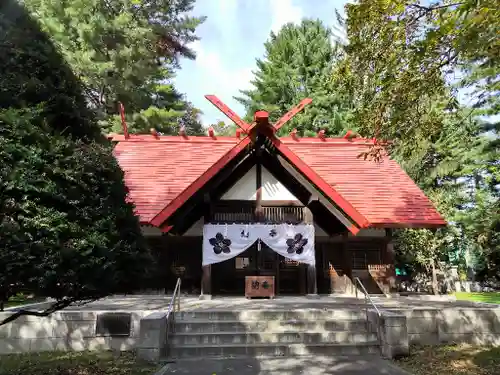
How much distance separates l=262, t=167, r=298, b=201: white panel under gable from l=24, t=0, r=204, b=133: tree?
41.9 feet

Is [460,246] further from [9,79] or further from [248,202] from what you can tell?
[9,79]

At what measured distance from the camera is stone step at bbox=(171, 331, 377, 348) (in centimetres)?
715

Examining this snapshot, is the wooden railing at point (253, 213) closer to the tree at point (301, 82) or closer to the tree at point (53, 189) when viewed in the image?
the tree at point (53, 189)

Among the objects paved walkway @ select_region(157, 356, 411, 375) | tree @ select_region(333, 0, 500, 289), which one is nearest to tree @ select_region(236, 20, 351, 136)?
tree @ select_region(333, 0, 500, 289)

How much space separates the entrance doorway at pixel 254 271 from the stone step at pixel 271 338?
496 centimetres

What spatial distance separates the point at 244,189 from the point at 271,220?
138 centimetres

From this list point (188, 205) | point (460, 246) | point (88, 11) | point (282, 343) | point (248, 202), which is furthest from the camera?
point (460, 246)

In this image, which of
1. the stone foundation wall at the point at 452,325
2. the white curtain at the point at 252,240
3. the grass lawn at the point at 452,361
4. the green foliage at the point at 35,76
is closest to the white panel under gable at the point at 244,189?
the white curtain at the point at 252,240

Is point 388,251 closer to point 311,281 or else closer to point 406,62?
point 311,281

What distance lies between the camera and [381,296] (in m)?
11.8

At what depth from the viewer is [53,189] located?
4.30m

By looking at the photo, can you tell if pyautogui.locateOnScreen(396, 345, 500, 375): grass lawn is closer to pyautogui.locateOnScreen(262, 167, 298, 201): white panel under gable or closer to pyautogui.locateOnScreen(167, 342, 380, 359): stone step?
pyautogui.locateOnScreen(167, 342, 380, 359): stone step

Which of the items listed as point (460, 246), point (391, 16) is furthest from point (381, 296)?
point (460, 246)

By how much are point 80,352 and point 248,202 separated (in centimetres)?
663
